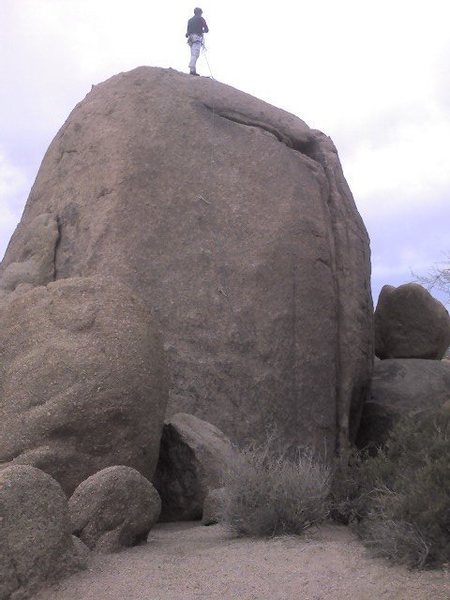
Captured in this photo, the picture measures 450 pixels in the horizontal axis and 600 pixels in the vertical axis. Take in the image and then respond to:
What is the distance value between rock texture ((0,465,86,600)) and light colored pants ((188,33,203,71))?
26.2ft

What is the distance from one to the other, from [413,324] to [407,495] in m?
7.55

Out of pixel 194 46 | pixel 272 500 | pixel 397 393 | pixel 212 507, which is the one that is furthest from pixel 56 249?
pixel 272 500

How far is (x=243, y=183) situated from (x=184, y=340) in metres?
2.00

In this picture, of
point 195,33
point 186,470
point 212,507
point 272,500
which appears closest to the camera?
point 272,500

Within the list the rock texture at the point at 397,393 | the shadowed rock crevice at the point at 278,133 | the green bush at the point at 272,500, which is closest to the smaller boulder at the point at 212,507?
the green bush at the point at 272,500

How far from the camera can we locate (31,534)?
4.96 metres

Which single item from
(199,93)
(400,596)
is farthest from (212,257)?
(400,596)

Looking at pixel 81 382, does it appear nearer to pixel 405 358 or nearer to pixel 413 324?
pixel 405 358

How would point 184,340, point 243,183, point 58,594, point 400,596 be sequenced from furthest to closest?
point 243,183 → point 184,340 → point 58,594 → point 400,596

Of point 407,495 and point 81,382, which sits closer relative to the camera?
point 407,495

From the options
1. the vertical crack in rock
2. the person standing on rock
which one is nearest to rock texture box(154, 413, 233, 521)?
the vertical crack in rock

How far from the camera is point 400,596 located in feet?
14.4

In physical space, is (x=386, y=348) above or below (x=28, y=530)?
above

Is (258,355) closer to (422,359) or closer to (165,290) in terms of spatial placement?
(165,290)
